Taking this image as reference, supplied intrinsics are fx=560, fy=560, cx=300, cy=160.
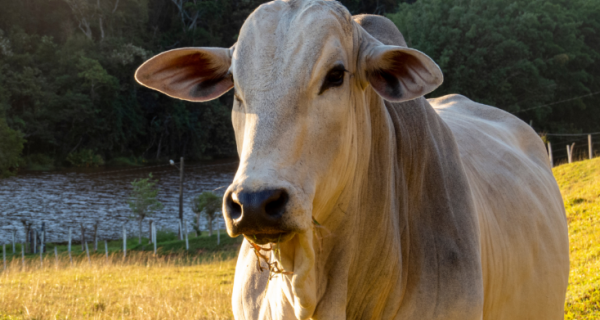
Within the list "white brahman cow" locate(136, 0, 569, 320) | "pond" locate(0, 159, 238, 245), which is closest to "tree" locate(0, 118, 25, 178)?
"pond" locate(0, 159, 238, 245)

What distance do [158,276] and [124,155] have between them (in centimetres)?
3720

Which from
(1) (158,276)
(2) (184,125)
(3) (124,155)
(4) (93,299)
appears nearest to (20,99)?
(3) (124,155)

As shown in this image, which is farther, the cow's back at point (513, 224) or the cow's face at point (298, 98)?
the cow's back at point (513, 224)

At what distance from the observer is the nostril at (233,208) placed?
72.2 inches

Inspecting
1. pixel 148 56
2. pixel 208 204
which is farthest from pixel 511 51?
pixel 148 56

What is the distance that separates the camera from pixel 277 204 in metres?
1.83

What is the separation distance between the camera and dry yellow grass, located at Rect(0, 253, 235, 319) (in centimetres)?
735

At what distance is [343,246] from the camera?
2.48 m

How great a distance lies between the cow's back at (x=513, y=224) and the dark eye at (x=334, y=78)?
4.88ft

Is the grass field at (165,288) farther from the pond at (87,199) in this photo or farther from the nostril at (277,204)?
the pond at (87,199)

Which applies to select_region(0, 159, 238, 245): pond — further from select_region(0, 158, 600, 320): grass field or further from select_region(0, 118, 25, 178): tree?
select_region(0, 158, 600, 320): grass field

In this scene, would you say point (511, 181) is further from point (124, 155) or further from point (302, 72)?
point (124, 155)

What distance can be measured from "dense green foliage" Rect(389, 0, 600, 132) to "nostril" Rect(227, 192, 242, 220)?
122 feet

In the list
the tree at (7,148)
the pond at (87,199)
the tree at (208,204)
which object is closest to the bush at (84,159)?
the pond at (87,199)
